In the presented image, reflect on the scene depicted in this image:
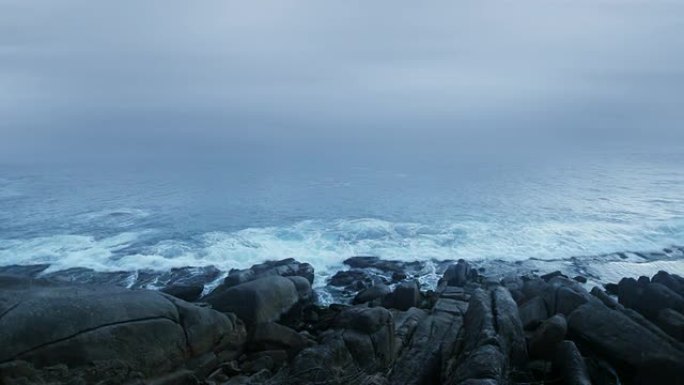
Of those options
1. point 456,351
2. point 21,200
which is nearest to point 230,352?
point 456,351

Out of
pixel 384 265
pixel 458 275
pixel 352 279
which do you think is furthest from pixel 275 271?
pixel 458 275

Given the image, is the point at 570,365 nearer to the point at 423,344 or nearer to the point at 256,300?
the point at 423,344

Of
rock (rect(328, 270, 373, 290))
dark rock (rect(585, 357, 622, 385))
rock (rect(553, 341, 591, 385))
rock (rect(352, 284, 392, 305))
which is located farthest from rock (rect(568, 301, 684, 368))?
rock (rect(328, 270, 373, 290))

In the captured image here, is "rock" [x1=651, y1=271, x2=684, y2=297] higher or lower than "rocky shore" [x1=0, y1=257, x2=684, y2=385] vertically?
lower

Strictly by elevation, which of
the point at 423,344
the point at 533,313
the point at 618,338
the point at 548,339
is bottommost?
the point at 533,313

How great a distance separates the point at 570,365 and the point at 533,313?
4.77 meters

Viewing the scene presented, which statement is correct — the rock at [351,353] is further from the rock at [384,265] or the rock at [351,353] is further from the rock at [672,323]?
the rock at [384,265]

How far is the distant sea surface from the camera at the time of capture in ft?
95.0

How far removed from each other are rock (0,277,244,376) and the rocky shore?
0.08 feet

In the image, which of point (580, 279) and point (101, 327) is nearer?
point (101, 327)

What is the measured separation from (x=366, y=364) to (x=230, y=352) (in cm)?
420

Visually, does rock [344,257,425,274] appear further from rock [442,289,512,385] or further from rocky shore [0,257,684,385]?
rock [442,289,512,385]

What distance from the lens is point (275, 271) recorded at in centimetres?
2253

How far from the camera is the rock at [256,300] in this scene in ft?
48.0
